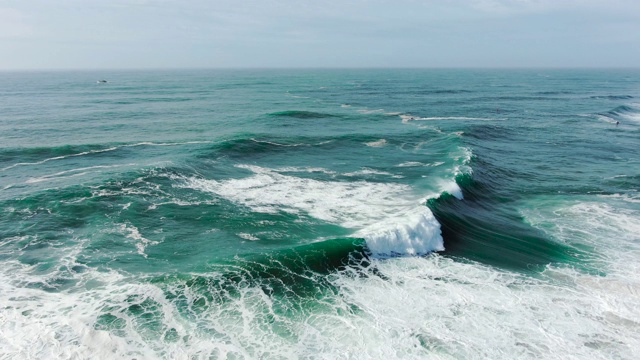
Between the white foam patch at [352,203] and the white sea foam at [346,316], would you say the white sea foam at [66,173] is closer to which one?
the white foam patch at [352,203]

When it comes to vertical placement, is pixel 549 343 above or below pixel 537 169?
below

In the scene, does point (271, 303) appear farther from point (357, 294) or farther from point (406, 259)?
point (406, 259)

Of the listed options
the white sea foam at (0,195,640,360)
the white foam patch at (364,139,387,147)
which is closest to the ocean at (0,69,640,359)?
the white sea foam at (0,195,640,360)

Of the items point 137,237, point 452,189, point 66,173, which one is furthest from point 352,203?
point 66,173

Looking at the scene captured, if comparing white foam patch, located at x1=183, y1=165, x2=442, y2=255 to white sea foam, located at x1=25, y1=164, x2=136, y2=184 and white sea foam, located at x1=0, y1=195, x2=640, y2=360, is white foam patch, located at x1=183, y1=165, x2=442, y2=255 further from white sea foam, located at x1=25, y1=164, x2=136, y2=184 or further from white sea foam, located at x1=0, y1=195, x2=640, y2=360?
white sea foam, located at x1=25, y1=164, x2=136, y2=184

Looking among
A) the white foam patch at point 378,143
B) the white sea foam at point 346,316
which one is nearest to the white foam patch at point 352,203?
the white sea foam at point 346,316

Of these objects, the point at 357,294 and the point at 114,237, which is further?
the point at 114,237

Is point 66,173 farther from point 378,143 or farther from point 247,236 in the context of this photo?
point 378,143

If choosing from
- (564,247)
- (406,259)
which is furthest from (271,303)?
(564,247)
